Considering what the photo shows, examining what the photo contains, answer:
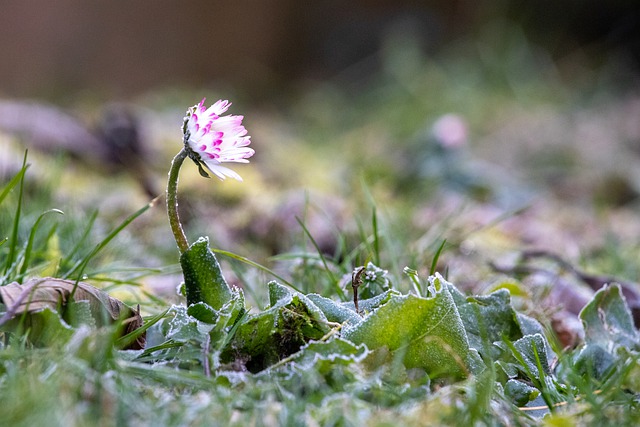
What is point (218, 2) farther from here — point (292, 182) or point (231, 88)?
point (292, 182)

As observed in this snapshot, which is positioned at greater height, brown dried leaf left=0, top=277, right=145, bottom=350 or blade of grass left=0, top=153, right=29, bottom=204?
blade of grass left=0, top=153, right=29, bottom=204

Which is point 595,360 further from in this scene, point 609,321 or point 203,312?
point 203,312

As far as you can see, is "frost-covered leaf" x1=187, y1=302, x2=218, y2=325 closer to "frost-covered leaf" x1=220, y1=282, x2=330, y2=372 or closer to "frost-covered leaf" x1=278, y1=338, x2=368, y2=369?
"frost-covered leaf" x1=220, y1=282, x2=330, y2=372

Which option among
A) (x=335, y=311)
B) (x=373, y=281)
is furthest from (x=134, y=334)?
(x=373, y=281)

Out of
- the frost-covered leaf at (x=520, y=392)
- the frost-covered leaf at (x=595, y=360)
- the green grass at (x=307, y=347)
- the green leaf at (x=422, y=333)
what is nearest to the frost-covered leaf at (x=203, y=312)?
the green grass at (x=307, y=347)

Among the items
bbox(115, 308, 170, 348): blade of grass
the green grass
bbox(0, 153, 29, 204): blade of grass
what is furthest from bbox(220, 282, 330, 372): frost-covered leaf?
bbox(0, 153, 29, 204): blade of grass

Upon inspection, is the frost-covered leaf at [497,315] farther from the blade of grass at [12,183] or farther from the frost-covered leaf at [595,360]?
the blade of grass at [12,183]

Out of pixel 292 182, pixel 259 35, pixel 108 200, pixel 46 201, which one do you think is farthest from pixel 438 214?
pixel 259 35
